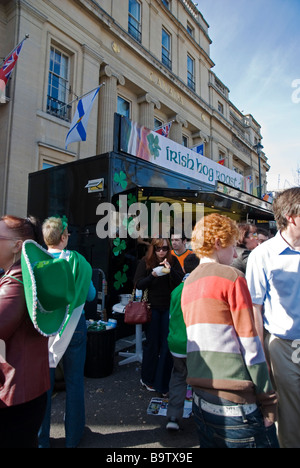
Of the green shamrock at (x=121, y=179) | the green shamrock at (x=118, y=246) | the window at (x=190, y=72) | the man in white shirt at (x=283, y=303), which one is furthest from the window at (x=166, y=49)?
the man in white shirt at (x=283, y=303)

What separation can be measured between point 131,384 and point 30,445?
2625mm

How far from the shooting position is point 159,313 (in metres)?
3.95

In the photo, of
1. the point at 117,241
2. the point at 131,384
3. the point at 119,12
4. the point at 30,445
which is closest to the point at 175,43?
the point at 119,12

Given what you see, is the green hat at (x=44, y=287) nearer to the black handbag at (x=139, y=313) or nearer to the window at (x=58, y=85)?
the black handbag at (x=139, y=313)

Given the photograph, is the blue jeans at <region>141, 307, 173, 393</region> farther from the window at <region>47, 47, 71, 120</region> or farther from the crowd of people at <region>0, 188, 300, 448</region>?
the window at <region>47, 47, 71, 120</region>

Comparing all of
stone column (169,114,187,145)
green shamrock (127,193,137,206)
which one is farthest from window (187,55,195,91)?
green shamrock (127,193,137,206)

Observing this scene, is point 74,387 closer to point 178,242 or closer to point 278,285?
point 278,285

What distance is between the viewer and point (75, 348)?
2.76 metres

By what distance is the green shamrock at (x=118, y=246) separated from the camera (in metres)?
5.66

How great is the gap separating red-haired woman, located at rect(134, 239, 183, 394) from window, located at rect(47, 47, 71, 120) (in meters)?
10.2

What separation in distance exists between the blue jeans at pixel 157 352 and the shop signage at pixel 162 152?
366 centimetres

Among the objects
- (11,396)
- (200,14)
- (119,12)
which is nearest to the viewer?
(11,396)

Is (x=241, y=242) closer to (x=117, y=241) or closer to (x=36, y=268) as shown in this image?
(x=117, y=241)
